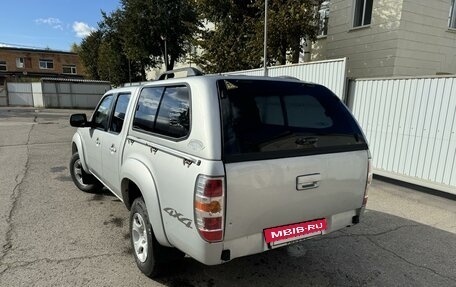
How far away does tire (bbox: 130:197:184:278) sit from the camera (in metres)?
2.86

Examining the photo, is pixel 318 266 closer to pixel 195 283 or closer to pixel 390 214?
pixel 195 283

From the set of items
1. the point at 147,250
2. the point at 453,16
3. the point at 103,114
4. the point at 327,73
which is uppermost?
the point at 453,16

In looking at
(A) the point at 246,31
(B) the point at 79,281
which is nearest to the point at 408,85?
(B) the point at 79,281

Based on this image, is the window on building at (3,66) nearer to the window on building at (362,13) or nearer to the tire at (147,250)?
the window on building at (362,13)

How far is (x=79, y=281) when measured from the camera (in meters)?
2.97

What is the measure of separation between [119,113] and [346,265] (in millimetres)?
3007

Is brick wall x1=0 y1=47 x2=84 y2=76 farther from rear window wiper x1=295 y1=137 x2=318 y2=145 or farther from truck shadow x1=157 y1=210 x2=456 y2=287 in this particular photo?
rear window wiper x1=295 y1=137 x2=318 y2=145

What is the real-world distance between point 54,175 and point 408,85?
720cm

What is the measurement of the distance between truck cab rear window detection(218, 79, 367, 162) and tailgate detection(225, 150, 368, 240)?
3.1 inches

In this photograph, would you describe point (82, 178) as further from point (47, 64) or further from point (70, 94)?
point (47, 64)

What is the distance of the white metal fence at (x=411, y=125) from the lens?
557cm

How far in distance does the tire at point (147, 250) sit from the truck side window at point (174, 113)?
773mm

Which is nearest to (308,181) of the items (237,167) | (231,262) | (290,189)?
(290,189)

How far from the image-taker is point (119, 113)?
3838 mm
